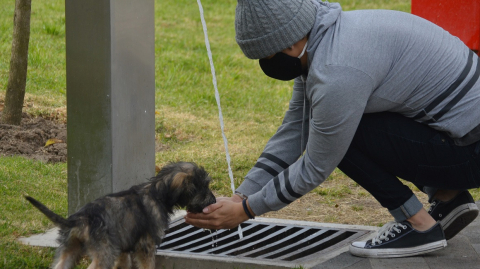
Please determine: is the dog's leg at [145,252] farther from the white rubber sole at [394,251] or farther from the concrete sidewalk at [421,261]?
the white rubber sole at [394,251]

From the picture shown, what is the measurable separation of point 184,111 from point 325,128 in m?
4.64

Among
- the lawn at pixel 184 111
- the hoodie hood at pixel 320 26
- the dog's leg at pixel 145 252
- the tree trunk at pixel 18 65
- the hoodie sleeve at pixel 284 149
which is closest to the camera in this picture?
the hoodie hood at pixel 320 26

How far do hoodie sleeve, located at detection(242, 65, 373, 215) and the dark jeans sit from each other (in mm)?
305

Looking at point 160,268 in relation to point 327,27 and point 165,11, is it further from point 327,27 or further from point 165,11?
point 165,11

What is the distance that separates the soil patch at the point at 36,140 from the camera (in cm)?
577

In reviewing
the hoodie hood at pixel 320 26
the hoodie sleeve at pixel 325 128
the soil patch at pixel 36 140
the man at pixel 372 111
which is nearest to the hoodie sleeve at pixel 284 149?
the man at pixel 372 111

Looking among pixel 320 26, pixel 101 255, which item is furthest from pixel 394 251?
pixel 101 255

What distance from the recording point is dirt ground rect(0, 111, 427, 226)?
4.54 meters

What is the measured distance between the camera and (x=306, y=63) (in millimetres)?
3107

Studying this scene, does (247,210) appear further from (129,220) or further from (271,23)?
(271,23)

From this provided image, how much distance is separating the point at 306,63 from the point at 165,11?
32.6ft

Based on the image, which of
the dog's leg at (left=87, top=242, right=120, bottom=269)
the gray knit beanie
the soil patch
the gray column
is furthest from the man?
the soil patch

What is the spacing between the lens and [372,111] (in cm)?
319

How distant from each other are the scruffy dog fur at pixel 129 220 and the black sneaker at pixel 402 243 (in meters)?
0.91
